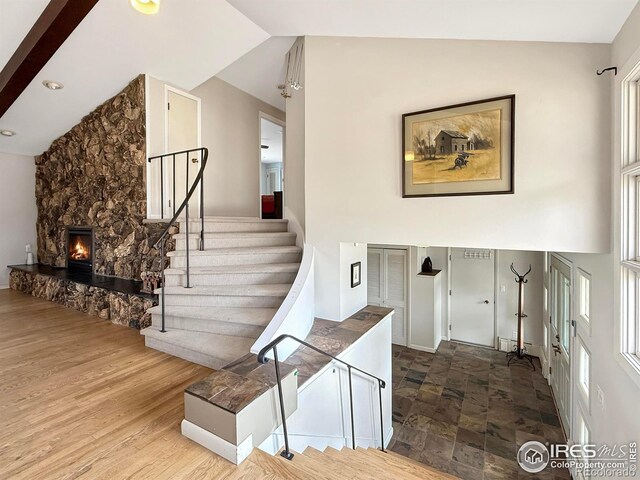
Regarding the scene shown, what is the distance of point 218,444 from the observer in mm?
1775

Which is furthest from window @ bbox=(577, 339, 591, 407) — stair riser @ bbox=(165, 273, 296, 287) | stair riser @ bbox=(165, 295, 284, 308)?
stair riser @ bbox=(165, 273, 296, 287)

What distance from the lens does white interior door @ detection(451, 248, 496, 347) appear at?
6738 millimetres

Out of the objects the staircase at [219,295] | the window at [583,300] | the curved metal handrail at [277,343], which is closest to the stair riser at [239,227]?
the staircase at [219,295]

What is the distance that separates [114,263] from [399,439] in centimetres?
483

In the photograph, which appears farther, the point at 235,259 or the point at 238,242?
the point at 238,242

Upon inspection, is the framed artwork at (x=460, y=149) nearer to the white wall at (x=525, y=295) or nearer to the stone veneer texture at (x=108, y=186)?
the stone veneer texture at (x=108, y=186)

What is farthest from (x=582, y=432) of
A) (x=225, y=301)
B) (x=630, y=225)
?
(x=225, y=301)

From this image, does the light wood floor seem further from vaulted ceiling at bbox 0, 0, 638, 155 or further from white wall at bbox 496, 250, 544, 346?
white wall at bbox 496, 250, 544, 346

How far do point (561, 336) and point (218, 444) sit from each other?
479 cm

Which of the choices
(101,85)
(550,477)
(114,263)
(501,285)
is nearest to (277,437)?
(550,477)

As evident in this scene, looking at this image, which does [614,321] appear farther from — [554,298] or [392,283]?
[392,283]

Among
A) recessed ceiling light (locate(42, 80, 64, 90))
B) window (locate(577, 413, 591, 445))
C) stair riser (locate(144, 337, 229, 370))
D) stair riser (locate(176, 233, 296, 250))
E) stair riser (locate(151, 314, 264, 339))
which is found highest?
recessed ceiling light (locate(42, 80, 64, 90))

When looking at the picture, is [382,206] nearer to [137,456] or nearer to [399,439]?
[137,456]

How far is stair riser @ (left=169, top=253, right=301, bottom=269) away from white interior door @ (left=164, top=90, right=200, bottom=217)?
140 centimetres
